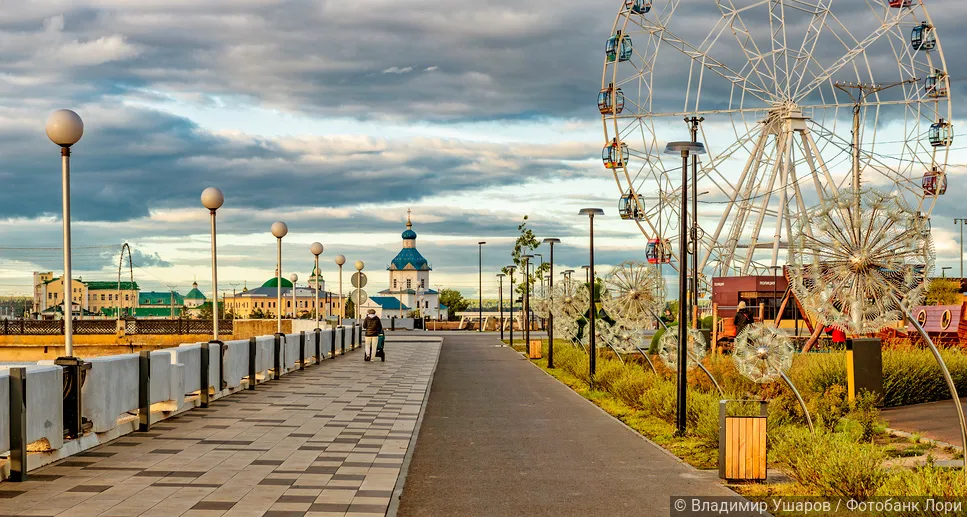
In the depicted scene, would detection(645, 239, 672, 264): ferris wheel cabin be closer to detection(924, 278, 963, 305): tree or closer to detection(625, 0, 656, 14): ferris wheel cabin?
detection(625, 0, 656, 14): ferris wheel cabin

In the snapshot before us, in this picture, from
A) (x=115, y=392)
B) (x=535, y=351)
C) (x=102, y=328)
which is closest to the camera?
(x=115, y=392)

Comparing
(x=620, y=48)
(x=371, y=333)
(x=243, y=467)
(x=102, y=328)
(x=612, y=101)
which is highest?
(x=620, y=48)

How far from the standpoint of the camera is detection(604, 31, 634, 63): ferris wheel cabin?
1490 inches

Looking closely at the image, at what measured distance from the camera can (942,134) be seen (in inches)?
1446

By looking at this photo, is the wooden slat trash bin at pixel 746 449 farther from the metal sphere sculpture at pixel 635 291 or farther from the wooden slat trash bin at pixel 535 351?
the wooden slat trash bin at pixel 535 351

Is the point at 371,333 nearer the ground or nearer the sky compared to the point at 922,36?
nearer the ground

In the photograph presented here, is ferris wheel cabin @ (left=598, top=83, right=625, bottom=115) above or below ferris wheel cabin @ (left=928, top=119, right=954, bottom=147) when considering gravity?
above

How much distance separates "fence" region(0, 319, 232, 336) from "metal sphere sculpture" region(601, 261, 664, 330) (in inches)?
1455

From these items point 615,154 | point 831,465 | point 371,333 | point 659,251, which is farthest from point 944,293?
point 831,465

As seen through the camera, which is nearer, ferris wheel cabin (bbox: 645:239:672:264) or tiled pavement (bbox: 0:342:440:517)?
tiled pavement (bbox: 0:342:440:517)

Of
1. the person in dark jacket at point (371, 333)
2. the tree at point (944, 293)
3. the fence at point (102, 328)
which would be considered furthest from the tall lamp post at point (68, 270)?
the fence at point (102, 328)

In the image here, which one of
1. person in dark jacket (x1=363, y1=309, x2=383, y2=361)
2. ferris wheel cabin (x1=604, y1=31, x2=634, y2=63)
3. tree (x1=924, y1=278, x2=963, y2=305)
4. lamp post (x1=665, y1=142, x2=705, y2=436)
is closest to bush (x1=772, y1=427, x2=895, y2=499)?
lamp post (x1=665, y1=142, x2=705, y2=436)

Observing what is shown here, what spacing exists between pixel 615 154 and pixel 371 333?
11.5 metres

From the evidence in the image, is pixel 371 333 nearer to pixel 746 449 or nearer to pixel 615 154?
pixel 615 154
